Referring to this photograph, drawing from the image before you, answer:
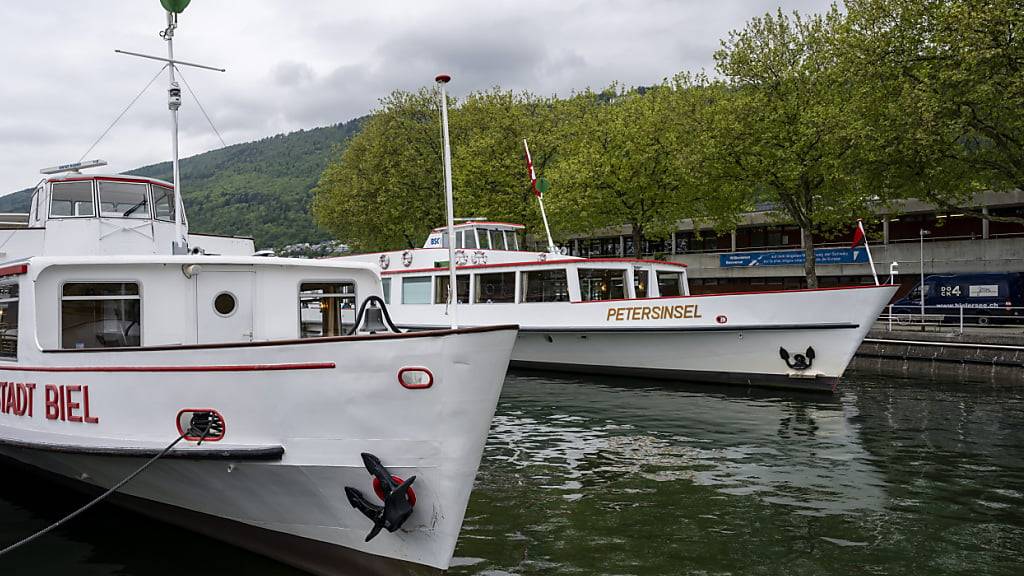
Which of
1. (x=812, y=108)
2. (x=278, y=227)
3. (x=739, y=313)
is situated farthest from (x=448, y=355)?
(x=278, y=227)

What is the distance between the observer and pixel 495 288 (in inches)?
867

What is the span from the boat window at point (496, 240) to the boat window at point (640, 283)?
562 cm

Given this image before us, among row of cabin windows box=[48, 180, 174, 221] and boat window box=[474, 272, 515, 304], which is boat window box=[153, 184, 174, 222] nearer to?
row of cabin windows box=[48, 180, 174, 221]

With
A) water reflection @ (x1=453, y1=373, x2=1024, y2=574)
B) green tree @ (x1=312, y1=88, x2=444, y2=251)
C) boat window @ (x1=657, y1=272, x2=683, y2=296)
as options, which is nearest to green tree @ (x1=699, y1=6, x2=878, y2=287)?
boat window @ (x1=657, y1=272, x2=683, y2=296)

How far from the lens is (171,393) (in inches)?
280

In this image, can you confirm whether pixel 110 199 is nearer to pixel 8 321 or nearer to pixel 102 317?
pixel 8 321

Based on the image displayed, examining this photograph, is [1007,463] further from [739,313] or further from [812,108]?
[812,108]

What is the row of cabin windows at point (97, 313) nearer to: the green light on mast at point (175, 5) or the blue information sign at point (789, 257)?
the green light on mast at point (175, 5)

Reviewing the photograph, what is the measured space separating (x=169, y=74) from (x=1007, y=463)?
43.5ft

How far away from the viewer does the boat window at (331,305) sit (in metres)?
9.29

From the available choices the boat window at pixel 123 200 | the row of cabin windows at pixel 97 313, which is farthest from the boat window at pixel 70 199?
the row of cabin windows at pixel 97 313

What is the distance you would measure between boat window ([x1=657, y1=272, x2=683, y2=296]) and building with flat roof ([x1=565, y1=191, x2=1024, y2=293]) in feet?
36.3

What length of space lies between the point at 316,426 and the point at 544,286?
14745 millimetres

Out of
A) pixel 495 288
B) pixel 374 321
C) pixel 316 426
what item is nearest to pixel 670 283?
pixel 495 288
